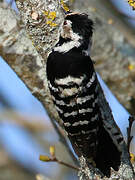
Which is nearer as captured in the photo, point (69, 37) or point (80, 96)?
point (80, 96)

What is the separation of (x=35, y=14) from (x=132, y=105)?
2.39m

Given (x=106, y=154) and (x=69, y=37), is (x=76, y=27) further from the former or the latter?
(x=106, y=154)

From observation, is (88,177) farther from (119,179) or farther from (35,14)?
(35,14)

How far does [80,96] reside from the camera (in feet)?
11.3

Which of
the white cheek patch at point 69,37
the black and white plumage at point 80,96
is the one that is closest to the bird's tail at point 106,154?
the black and white plumage at point 80,96

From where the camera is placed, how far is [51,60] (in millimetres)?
A: 3602

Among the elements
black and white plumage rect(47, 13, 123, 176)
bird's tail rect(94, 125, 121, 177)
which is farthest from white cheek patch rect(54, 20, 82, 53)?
bird's tail rect(94, 125, 121, 177)

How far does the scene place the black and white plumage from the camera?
3.46 metres

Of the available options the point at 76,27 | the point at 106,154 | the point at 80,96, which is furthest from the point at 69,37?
the point at 106,154

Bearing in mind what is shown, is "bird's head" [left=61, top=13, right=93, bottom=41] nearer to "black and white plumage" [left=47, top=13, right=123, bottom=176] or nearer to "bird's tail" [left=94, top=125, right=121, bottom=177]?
"black and white plumage" [left=47, top=13, right=123, bottom=176]

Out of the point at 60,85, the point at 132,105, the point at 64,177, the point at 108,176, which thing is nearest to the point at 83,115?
the point at 60,85

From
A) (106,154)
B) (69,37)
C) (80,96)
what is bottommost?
(106,154)

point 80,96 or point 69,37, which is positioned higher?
point 69,37

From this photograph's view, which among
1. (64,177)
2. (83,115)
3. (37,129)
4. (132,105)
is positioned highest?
(83,115)
